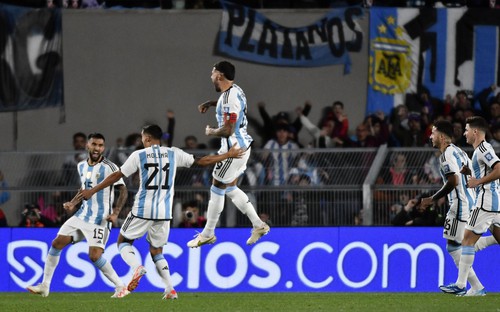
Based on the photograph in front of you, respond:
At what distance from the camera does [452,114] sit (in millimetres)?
22281

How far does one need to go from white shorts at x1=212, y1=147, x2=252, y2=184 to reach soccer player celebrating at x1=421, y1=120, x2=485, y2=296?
2162 millimetres

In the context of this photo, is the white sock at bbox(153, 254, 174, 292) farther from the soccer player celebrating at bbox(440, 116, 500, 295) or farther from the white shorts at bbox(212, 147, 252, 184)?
the soccer player celebrating at bbox(440, 116, 500, 295)

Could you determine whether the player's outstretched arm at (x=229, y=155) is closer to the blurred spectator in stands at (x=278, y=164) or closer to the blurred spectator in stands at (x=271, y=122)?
the blurred spectator in stands at (x=278, y=164)

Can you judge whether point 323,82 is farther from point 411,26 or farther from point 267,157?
point 267,157

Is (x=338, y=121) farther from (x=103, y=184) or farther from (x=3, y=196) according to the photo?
(x=103, y=184)

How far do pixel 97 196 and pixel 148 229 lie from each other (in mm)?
999

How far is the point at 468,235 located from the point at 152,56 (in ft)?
34.1

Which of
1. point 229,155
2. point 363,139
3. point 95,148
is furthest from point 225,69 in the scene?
point 363,139

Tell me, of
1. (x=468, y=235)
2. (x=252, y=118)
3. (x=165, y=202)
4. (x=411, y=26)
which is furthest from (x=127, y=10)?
(x=468, y=235)

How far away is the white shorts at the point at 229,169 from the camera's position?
1484 cm

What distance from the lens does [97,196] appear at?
16.4 m

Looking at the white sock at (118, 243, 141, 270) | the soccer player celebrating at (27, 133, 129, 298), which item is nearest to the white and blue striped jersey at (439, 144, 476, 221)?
the white sock at (118, 243, 141, 270)

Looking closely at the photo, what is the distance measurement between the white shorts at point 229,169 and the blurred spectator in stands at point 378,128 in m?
7.13

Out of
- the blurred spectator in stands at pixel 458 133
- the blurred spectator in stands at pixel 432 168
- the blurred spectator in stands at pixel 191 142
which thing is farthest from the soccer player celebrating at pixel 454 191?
the blurred spectator in stands at pixel 191 142
